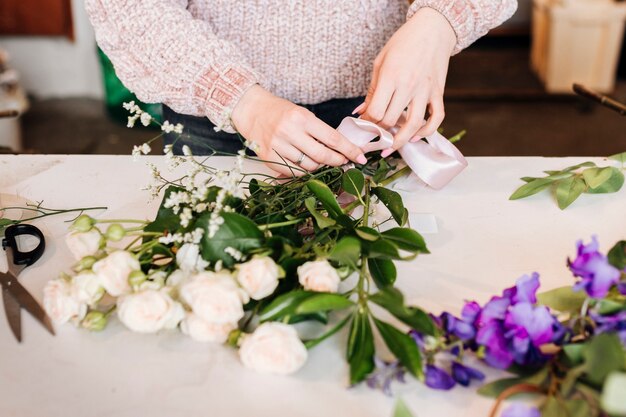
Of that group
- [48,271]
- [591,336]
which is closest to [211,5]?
[48,271]

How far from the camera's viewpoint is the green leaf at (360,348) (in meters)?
0.59

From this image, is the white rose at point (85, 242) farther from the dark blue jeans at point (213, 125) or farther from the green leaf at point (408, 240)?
the dark blue jeans at point (213, 125)

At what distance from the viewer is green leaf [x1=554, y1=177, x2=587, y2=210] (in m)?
0.87

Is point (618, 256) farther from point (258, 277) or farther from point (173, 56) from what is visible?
point (173, 56)

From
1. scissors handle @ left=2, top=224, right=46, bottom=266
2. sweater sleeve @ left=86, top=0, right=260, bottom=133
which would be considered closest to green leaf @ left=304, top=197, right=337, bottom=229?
sweater sleeve @ left=86, top=0, right=260, bottom=133

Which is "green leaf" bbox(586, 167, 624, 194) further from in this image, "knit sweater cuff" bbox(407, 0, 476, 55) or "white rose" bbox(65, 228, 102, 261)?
"white rose" bbox(65, 228, 102, 261)

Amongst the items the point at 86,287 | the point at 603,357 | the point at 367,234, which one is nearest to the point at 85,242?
the point at 86,287

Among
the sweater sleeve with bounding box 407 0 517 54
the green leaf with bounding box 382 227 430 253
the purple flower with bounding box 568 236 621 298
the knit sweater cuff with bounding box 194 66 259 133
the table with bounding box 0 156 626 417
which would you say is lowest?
the table with bounding box 0 156 626 417

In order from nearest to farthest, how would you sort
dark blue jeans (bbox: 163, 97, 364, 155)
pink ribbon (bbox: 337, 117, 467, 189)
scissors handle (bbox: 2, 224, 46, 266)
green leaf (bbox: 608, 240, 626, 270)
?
green leaf (bbox: 608, 240, 626, 270) < scissors handle (bbox: 2, 224, 46, 266) < pink ribbon (bbox: 337, 117, 467, 189) < dark blue jeans (bbox: 163, 97, 364, 155)

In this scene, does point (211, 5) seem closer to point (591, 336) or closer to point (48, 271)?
point (48, 271)

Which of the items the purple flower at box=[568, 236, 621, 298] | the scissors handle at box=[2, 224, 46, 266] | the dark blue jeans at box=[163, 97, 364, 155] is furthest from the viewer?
the dark blue jeans at box=[163, 97, 364, 155]

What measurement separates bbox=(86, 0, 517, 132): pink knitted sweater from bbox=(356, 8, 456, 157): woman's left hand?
50 millimetres

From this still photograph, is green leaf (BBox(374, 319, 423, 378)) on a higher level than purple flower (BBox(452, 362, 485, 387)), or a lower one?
higher

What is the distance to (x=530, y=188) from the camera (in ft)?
2.95
